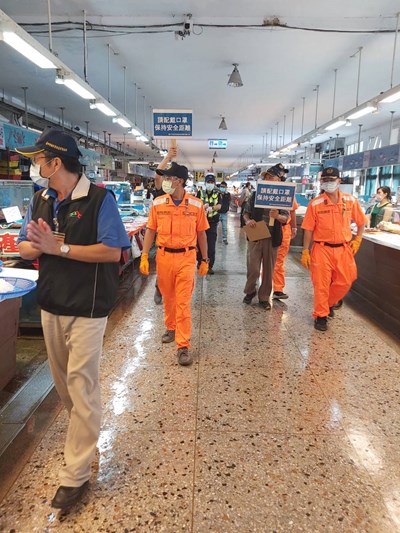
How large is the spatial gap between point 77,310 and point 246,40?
20.8 ft

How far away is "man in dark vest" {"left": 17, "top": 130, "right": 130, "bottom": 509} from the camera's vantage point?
Answer: 1731mm

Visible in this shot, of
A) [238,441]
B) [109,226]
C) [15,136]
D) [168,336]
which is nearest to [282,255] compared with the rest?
[168,336]

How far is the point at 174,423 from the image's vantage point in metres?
2.51

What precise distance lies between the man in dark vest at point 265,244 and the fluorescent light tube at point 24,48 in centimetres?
302

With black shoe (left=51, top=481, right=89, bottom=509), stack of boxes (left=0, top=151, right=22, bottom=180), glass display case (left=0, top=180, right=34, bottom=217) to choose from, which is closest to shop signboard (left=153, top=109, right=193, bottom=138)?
glass display case (left=0, top=180, right=34, bottom=217)

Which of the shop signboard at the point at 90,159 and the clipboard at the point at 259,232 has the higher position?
the shop signboard at the point at 90,159

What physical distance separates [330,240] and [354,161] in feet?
31.9

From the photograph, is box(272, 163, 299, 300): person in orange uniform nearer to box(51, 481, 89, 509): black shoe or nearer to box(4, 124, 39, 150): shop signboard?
box(51, 481, 89, 509): black shoe

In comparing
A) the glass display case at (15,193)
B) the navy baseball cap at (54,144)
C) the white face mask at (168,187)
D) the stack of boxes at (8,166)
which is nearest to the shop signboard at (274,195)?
the white face mask at (168,187)

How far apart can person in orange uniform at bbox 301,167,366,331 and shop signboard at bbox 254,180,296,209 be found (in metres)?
0.42

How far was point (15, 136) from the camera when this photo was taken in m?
7.61

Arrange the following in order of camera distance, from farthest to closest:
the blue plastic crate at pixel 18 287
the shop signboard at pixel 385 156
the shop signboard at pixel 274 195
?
the shop signboard at pixel 385 156 → the shop signboard at pixel 274 195 → the blue plastic crate at pixel 18 287

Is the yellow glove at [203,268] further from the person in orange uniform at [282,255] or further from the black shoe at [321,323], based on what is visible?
the person in orange uniform at [282,255]

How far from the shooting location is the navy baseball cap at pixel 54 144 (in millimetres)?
1703
